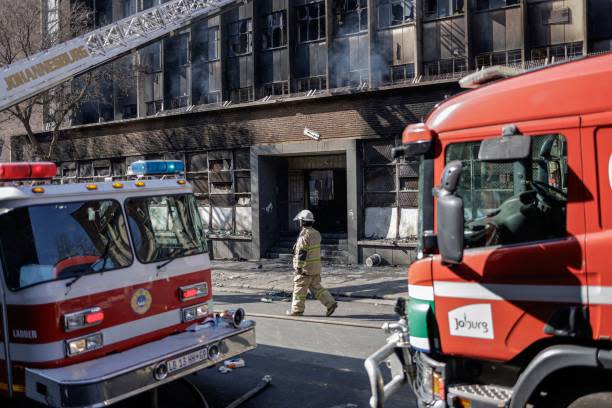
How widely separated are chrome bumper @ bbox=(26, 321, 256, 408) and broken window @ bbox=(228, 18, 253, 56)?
592 inches

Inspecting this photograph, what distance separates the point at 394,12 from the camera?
53.3 feet

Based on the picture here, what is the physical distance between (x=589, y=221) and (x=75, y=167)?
22.2 m

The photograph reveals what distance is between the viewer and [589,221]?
3.41 m

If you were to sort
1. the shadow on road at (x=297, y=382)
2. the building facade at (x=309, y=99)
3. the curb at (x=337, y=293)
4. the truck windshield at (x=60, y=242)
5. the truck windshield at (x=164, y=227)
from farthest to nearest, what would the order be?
the building facade at (x=309, y=99)
the curb at (x=337, y=293)
the shadow on road at (x=297, y=382)
the truck windshield at (x=164, y=227)
the truck windshield at (x=60, y=242)

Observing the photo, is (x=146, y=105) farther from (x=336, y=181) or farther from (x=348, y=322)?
(x=348, y=322)

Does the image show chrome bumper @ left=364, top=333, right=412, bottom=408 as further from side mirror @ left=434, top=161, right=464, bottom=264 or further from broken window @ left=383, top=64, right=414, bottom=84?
broken window @ left=383, top=64, right=414, bottom=84

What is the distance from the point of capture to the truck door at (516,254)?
3.46 m

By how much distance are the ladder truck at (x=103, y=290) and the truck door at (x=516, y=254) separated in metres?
2.48

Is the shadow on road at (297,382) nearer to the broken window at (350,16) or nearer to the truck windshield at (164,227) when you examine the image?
the truck windshield at (164,227)

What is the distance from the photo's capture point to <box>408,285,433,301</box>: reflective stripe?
3943mm

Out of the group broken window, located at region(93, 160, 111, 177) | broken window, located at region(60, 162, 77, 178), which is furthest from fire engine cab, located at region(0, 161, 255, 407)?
broken window, located at region(60, 162, 77, 178)

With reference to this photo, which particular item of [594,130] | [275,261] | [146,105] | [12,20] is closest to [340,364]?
[594,130]

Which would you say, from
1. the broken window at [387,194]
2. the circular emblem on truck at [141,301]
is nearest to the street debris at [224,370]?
the circular emblem on truck at [141,301]

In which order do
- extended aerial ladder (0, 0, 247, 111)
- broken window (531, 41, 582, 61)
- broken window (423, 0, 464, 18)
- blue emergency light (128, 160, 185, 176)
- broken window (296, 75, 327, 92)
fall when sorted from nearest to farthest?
blue emergency light (128, 160, 185, 176) < extended aerial ladder (0, 0, 247, 111) < broken window (531, 41, 582, 61) < broken window (423, 0, 464, 18) < broken window (296, 75, 327, 92)
